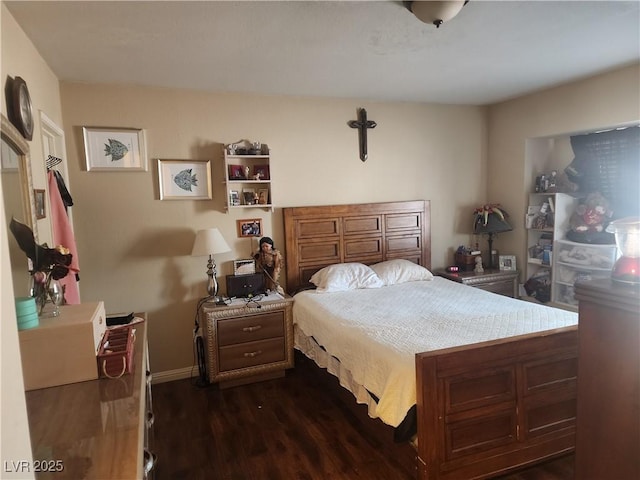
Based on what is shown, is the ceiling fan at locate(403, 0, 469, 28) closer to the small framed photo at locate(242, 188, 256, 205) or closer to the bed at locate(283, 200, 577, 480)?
the bed at locate(283, 200, 577, 480)

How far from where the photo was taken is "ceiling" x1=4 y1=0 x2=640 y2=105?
1949mm

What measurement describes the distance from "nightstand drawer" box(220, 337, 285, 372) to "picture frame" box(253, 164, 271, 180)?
136 centimetres

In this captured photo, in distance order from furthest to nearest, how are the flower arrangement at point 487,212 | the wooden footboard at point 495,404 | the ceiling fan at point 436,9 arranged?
1. the flower arrangement at point 487,212
2. the wooden footboard at point 495,404
3. the ceiling fan at point 436,9

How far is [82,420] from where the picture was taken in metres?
1.32

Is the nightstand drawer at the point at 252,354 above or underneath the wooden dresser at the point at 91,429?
underneath

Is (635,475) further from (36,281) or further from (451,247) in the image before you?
(451,247)

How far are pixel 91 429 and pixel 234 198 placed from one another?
2.35m

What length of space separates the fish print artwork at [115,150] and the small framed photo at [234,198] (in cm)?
85

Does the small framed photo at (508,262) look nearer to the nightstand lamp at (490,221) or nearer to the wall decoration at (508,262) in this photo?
the wall decoration at (508,262)

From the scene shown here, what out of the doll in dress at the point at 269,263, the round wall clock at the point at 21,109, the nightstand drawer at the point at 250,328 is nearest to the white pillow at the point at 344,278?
the doll in dress at the point at 269,263

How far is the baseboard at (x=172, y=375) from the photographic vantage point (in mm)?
3377

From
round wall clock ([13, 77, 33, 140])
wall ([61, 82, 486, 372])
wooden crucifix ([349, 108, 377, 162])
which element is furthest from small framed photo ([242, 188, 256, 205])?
round wall clock ([13, 77, 33, 140])

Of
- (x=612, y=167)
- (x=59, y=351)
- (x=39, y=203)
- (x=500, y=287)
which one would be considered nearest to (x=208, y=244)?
(x=39, y=203)

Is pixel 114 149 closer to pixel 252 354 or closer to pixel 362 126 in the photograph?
pixel 252 354
